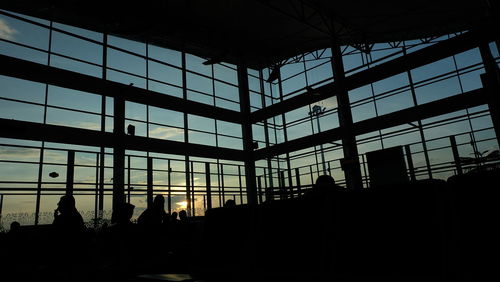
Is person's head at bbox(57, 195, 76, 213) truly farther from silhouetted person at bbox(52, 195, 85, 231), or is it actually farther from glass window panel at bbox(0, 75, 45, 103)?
glass window panel at bbox(0, 75, 45, 103)

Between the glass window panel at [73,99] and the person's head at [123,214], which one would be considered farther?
the glass window panel at [73,99]

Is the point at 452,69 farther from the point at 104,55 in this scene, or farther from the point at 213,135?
the point at 104,55

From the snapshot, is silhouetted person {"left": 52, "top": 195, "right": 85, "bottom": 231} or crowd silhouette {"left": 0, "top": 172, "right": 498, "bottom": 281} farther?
silhouetted person {"left": 52, "top": 195, "right": 85, "bottom": 231}

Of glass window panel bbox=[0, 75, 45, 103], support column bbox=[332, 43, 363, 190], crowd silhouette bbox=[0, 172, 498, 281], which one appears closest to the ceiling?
support column bbox=[332, 43, 363, 190]

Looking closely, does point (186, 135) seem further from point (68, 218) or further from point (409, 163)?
point (68, 218)

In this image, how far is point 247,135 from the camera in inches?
885

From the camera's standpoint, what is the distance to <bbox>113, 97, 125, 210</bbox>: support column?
589 inches

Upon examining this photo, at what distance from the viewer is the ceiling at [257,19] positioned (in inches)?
603

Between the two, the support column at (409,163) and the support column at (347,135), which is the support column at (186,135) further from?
the support column at (409,163)

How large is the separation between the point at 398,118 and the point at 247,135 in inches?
395

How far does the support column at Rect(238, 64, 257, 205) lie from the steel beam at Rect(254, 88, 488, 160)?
1828 millimetres

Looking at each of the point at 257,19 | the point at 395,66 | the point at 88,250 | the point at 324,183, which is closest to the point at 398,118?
the point at 395,66

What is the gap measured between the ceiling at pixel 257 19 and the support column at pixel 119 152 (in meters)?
3.86

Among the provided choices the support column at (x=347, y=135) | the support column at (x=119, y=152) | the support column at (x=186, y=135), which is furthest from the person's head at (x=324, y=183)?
the support column at (x=186, y=135)
